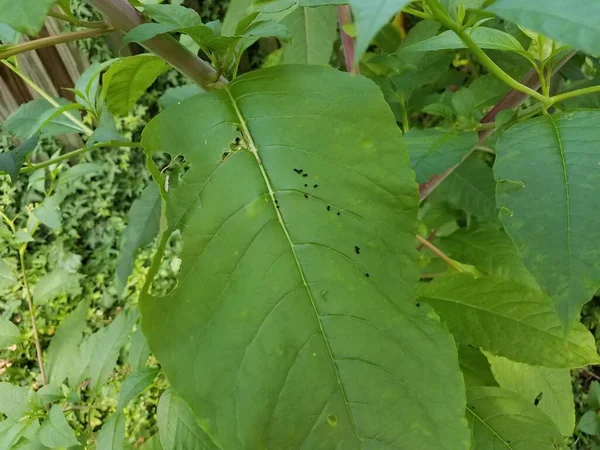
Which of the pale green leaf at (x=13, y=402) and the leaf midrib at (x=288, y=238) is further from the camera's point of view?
the pale green leaf at (x=13, y=402)

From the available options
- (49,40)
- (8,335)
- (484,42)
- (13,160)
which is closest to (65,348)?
(8,335)

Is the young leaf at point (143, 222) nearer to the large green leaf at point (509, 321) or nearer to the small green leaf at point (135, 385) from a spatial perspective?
the small green leaf at point (135, 385)

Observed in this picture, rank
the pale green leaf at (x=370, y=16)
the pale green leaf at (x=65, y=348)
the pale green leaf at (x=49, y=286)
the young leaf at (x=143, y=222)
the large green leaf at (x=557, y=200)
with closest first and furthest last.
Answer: the pale green leaf at (x=370, y=16) < the large green leaf at (x=557, y=200) < the young leaf at (x=143, y=222) < the pale green leaf at (x=65, y=348) < the pale green leaf at (x=49, y=286)

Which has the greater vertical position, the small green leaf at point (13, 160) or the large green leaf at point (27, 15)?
the large green leaf at point (27, 15)

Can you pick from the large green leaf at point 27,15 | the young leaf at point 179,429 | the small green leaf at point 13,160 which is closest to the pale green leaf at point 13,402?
the young leaf at point 179,429

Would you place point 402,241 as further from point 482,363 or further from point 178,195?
point 482,363

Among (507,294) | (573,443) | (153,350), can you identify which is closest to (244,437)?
(153,350)

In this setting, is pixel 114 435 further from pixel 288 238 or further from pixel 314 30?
pixel 314 30

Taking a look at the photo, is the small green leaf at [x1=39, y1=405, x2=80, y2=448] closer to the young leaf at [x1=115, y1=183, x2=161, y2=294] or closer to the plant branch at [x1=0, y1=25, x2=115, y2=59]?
the young leaf at [x1=115, y1=183, x2=161, y2=294]
